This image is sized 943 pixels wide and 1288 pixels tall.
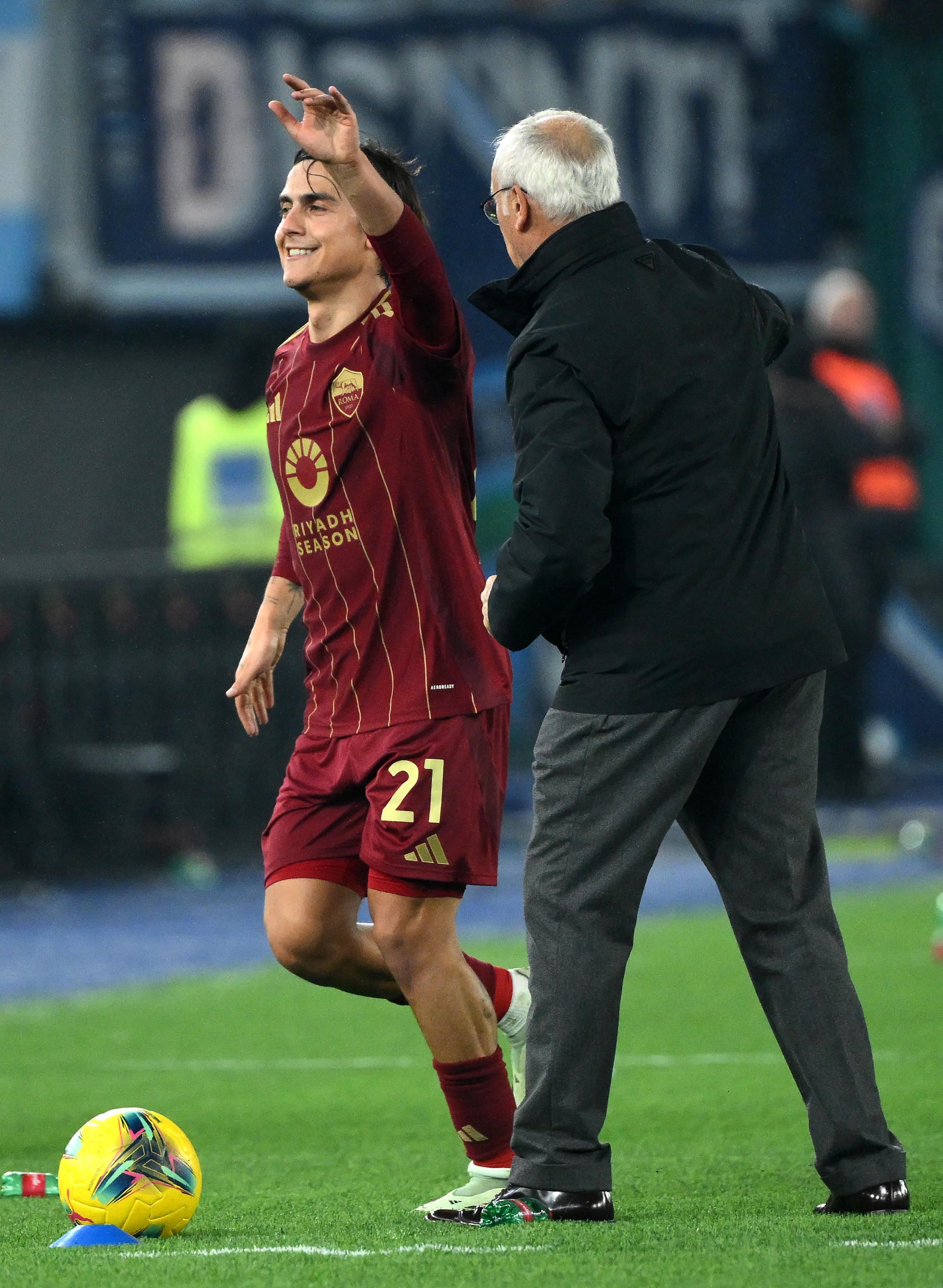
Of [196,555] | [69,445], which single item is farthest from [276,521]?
[69,445]

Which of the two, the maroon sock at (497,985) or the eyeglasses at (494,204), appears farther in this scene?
the maroon sock at (497,985)

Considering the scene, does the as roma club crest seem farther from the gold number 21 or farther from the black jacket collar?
the gold number 21

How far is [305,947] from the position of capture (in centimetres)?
496

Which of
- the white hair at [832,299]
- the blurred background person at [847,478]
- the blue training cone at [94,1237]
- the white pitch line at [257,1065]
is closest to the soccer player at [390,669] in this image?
the blue training cone at [94,1237]

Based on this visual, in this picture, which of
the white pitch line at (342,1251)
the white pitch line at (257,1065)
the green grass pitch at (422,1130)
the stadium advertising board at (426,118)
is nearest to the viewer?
the green grass pitch at (422,1130)

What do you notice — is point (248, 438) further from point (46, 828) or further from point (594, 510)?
point (594, 510)

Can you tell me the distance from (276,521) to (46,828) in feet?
9.37

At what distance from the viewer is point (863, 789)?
1575cm

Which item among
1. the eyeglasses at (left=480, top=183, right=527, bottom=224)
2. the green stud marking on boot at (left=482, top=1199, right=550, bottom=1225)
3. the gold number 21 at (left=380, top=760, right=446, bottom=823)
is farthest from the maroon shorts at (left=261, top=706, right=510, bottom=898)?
the eyeglasses at (left=480, top=183, right=527, bottom=224)

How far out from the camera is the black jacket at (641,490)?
4.27m

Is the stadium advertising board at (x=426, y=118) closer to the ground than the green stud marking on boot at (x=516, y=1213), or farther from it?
farther from it

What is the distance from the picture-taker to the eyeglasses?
14.4ft

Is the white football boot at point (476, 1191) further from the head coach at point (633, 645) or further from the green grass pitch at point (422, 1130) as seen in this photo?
the head coach at point (633, 645)

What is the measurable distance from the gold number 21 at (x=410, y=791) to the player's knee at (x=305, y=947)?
341mm
